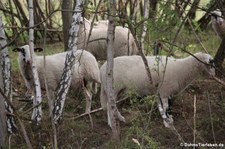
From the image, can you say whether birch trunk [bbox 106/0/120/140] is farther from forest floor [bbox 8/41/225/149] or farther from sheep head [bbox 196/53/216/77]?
sheep head [bbox 196/53/216/77]

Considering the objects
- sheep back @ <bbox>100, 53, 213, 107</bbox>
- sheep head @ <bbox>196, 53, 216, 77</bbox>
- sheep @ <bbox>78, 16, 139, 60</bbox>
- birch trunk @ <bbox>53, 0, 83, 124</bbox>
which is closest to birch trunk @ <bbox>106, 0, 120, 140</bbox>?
birch trunk @ <bbox>53, 0, 83, 124</bbox>

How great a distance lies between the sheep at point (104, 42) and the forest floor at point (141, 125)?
42.9 inches

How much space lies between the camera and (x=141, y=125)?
519 cm

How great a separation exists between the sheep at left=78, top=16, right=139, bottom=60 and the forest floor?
3.57ft

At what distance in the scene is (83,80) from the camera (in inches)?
251

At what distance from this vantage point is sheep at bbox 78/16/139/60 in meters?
7.31

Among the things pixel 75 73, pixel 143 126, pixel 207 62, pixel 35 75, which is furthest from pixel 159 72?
pixel 35 75

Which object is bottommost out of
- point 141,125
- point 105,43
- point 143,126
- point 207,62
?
point 141,125

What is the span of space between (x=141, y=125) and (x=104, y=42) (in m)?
2.77

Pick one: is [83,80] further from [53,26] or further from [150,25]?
[53,26]

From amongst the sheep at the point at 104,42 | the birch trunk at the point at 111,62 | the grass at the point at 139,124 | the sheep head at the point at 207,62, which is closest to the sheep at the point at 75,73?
the grass at the point at 139,124

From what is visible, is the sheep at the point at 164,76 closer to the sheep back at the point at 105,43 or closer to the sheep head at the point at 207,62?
the sheep head at the point at 207,62

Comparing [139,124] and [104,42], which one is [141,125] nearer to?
[139,124]

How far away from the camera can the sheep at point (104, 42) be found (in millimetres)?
7312
